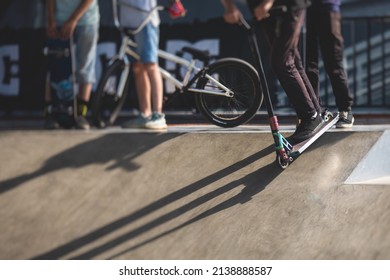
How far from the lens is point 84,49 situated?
6.41 m

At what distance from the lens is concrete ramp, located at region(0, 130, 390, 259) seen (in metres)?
5.59

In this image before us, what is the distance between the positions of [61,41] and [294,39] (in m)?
2.17

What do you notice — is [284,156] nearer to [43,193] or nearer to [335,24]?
[335,24]

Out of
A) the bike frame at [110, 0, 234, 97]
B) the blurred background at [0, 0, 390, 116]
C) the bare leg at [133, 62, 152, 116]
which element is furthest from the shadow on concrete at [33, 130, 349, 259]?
the blurred background at [0, 0, 390, 116]

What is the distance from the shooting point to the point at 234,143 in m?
5.79

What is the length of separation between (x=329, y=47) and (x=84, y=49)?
2244 millimetres

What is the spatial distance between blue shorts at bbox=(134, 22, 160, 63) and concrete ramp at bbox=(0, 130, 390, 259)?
0.74m

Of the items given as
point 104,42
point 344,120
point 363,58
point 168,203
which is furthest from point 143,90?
point 363,58

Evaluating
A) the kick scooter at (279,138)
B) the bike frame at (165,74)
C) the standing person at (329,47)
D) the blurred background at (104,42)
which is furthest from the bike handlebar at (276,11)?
the blurred background at (104,42)

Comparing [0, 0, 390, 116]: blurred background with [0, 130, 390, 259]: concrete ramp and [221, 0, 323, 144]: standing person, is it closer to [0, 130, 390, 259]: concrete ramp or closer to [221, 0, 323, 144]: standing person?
[0, 130, 390, 259]: concrete ramp

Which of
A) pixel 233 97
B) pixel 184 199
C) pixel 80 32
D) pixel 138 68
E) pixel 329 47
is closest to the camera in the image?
pixel 184 199

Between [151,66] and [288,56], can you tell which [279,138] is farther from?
[151,66]

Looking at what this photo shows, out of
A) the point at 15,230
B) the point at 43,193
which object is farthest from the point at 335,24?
the point at 15,230
